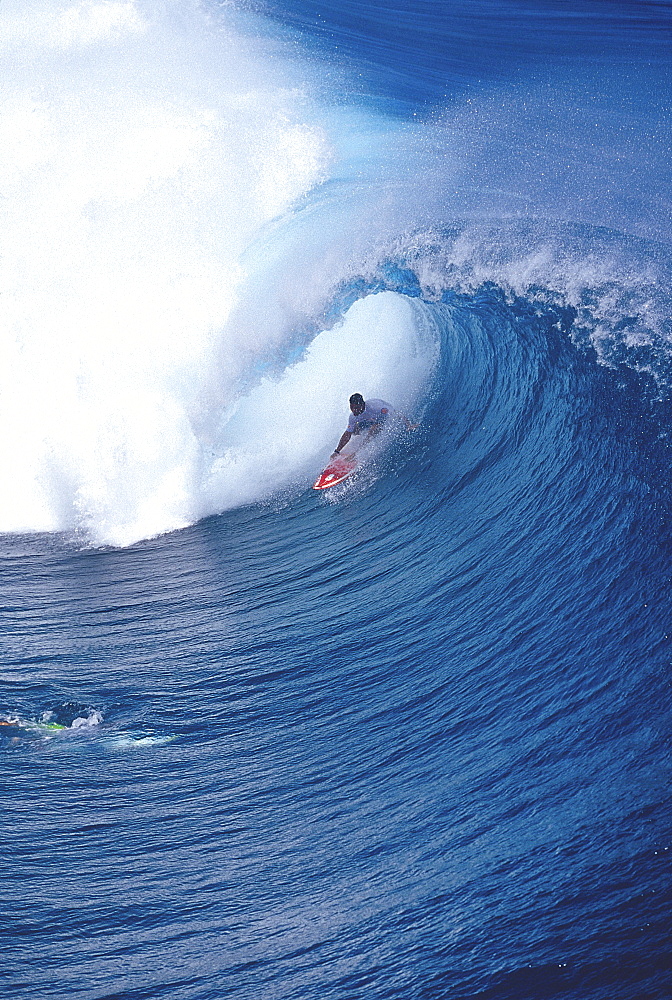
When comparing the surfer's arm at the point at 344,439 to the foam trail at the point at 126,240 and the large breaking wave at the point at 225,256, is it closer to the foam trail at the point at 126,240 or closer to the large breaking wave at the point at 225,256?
the large breaking wave at the point at 225,256

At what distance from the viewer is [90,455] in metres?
11.4

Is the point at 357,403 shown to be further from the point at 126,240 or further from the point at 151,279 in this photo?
the point at 126,240

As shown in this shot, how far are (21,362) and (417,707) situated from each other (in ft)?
25.6

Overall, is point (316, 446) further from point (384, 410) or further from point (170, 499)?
point (170, 499)

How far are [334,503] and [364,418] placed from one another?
4.18 ft

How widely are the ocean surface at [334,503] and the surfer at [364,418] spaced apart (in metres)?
0.25

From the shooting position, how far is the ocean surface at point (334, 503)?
17.0 feet

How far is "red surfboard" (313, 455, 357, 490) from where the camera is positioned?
1105cm

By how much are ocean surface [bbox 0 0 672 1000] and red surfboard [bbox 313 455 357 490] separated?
0.28m

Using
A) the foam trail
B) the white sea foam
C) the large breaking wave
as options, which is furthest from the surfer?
the foam trail

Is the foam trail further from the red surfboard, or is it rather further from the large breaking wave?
the red surfboard

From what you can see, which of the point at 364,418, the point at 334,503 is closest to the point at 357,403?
the point at 364,418

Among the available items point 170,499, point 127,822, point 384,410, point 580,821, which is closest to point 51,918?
point 127,822

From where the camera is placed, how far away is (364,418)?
11.3 meters
